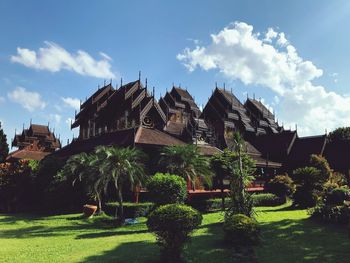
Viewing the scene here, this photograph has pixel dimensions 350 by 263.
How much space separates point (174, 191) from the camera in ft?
Answer: 67.5

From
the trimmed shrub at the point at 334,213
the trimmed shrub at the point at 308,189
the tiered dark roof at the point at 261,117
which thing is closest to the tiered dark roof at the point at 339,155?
the tiered dark roof at the point at 261,117

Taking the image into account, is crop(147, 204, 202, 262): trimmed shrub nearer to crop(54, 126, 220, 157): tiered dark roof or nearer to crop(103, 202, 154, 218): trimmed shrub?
crop(103, 202, 154, 218): trimmed shrub

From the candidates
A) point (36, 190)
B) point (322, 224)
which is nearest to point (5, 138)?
point (36, 190)

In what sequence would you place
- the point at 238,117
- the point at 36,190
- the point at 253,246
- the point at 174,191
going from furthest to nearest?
the point at 238,117 → the point at 36,190 → the point at 174,191 → the point at 253,246

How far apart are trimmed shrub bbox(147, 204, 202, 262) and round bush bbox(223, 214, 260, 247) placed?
1.99 metres

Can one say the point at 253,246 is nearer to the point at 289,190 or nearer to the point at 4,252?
the point at 4,252

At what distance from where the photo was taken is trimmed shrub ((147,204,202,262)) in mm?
12633

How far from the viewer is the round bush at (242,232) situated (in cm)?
1415

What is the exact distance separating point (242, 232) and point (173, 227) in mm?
3047

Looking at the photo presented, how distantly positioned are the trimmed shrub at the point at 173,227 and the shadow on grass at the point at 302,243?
289 cm

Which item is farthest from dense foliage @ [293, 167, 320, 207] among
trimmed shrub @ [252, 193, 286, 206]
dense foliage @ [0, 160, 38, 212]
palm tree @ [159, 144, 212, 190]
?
dense foliage @ [0, 160, 38, 212]

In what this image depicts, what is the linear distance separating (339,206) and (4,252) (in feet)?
52.4

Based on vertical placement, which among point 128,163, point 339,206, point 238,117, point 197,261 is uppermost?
point 238,117

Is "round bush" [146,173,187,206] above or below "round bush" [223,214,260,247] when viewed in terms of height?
above
